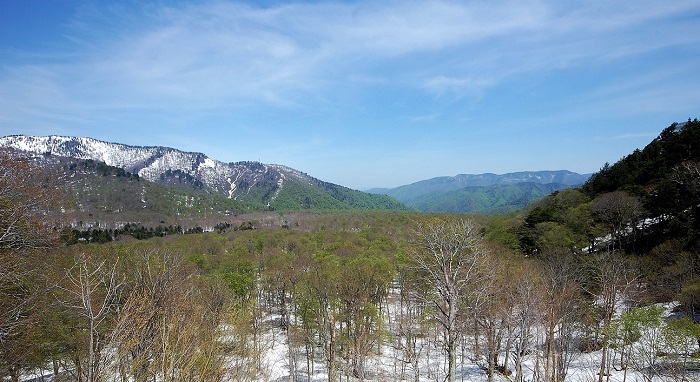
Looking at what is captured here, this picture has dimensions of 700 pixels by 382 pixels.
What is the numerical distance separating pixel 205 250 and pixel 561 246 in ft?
186

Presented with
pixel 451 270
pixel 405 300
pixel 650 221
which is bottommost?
pixel 405 300

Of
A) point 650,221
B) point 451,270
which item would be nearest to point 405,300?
point 451,270

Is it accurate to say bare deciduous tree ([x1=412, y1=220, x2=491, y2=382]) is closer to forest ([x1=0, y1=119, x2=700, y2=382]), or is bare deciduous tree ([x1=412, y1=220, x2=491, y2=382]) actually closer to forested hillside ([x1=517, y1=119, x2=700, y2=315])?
forest ([x1=0, y1=119, x2=700, y2=382])

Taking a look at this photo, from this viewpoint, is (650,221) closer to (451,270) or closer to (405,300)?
(405,300)

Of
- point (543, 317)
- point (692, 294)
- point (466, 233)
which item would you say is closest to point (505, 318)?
point (543, 317)

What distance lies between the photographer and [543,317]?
19766mm

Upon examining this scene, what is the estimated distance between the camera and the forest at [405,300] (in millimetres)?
12359

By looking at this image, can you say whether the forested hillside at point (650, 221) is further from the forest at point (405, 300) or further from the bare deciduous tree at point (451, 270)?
the bare deciduous tree at point (451, 270)

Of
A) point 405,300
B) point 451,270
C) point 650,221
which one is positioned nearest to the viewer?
point 451,270

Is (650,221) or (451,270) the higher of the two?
(650,221)

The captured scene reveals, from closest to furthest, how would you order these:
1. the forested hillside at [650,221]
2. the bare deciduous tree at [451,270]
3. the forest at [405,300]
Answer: the forest at [405,300], the bare deciduous tree at [451,270], the forested hillside at [650,221]

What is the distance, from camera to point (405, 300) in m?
37.2

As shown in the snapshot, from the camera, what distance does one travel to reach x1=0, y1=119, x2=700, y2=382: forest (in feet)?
40.5

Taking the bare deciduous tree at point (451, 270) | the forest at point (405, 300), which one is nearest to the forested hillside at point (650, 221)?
the forest at point (405, 300)
